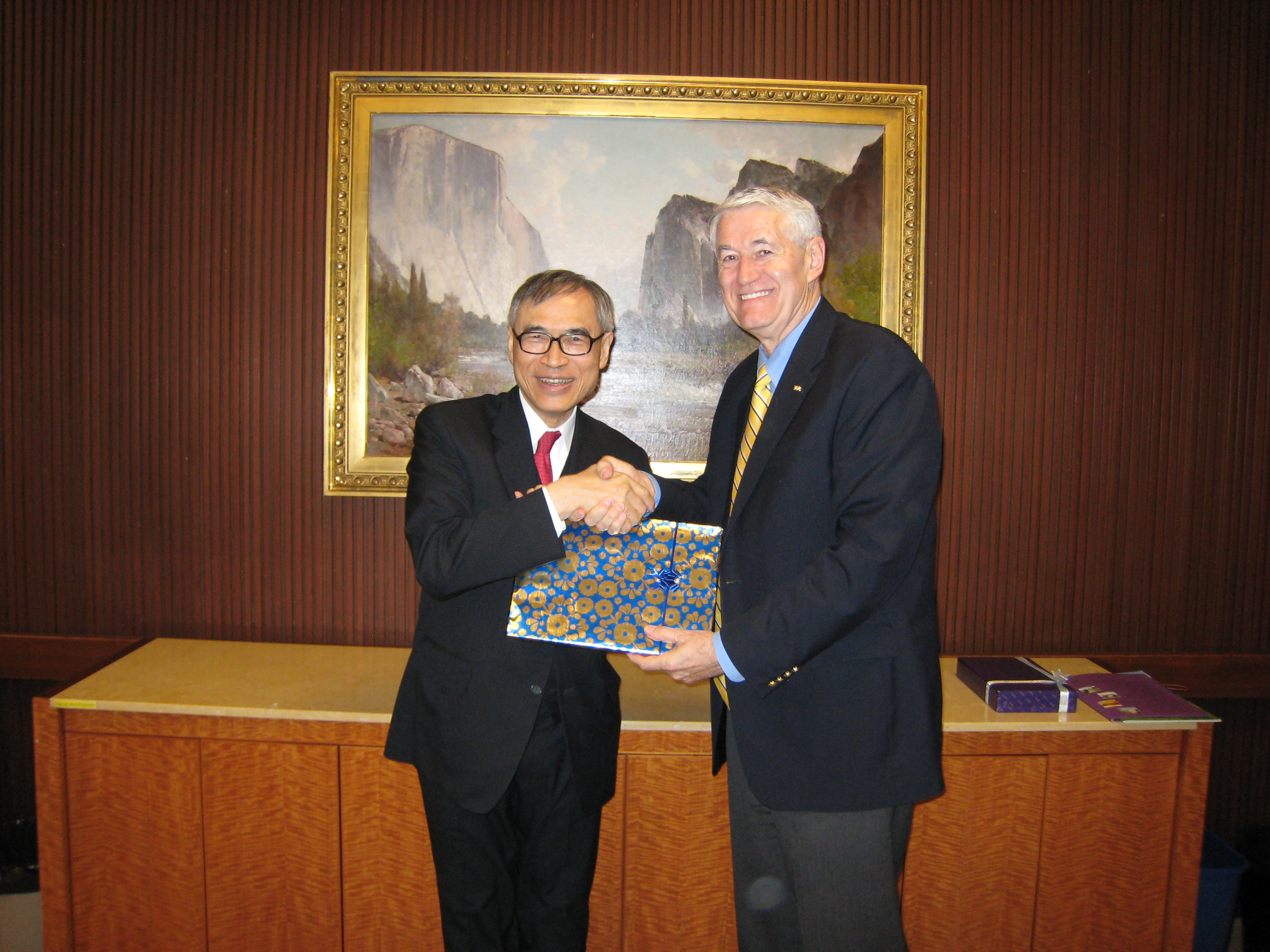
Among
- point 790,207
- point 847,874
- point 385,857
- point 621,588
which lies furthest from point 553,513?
point 385,857

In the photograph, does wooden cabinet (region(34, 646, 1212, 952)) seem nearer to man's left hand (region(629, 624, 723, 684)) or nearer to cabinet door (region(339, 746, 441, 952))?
cabinet door (region(339, 746, 441, 952))

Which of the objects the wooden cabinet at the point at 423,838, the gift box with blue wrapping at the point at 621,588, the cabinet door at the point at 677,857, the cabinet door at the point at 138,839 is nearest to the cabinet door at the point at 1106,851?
the wooden cabinet at the point at 423,838

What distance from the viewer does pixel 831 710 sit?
1465mm

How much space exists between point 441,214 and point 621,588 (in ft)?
5.75

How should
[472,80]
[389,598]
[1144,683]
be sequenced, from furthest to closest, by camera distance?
[389,598]
[472,80]
[1144,683]

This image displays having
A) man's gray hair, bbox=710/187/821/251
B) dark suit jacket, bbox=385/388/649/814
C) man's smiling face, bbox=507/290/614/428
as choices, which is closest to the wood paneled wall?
dark suit jacket, bbox=385/388/649/814

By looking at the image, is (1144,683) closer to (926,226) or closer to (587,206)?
(926,226)

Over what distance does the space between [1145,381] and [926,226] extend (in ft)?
3.46

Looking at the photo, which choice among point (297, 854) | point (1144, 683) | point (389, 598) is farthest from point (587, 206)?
point (1144, 683)

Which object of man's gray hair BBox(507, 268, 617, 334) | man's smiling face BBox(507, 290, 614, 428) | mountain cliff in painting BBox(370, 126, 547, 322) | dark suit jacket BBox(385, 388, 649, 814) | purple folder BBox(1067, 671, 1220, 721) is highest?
mountain cliff in painting BBox(370, 126, 547, 322)

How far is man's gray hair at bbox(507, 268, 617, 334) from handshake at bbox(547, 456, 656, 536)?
0.39 metres

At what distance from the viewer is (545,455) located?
5.98ft

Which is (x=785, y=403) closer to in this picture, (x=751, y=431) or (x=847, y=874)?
(x=751, y=431)

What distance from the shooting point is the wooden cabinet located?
7.36 ft
